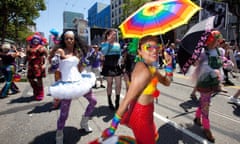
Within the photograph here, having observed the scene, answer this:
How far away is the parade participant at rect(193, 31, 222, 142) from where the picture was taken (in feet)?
10.4

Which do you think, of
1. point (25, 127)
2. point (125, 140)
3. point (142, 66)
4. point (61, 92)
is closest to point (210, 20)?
point (142, 66)

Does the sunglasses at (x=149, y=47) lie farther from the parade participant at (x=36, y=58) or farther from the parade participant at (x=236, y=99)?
the parade participant at (x=36, y=58)

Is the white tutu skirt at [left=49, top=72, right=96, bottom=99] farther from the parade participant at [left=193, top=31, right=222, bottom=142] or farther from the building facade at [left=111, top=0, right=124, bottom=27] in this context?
the building facade at [left=111, top=0, right=124, bottom=27]

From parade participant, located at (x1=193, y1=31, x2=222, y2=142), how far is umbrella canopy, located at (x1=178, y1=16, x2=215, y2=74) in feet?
0.67

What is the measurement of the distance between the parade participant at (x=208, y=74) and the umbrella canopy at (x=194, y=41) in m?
0.20

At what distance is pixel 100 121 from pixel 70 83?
4.94 feet

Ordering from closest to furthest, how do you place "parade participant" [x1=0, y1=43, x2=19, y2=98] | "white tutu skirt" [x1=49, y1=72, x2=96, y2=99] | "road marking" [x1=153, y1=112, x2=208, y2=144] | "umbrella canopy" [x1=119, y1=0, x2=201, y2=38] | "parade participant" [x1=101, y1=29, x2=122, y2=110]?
"umbrella canopy" [x1=119, y1=0, x2=201, y2=38] < "white tutu skirt" [x1=49, y1=72, x2=96, y2=99] < "road marking" [x1=153, y1=112, x2=208, y2=144] < "parade participant" [x1=101, y1=29, x2=122, y2=110] < "parade participant" [x1=0, y1=43, x2=19, y2=98]

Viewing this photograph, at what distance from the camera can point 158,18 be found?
6.34ft

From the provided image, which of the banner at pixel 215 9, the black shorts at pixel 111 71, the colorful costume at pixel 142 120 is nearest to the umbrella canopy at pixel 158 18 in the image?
the colorful costume at pixel 142 120

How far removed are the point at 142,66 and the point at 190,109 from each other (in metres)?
3.76

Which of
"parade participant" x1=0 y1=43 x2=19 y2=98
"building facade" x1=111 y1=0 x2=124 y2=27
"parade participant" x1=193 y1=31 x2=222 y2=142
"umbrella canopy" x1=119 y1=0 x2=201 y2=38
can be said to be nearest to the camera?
"umbrella canopy" x1=119 y1=0 x2=201 y2=38

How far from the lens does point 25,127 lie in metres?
3.88

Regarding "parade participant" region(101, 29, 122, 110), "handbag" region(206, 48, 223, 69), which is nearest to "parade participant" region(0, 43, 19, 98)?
"parade participant" region(101, 29, 122, 110)

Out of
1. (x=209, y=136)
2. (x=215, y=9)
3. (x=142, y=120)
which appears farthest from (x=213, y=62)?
(x=215, y=9)
